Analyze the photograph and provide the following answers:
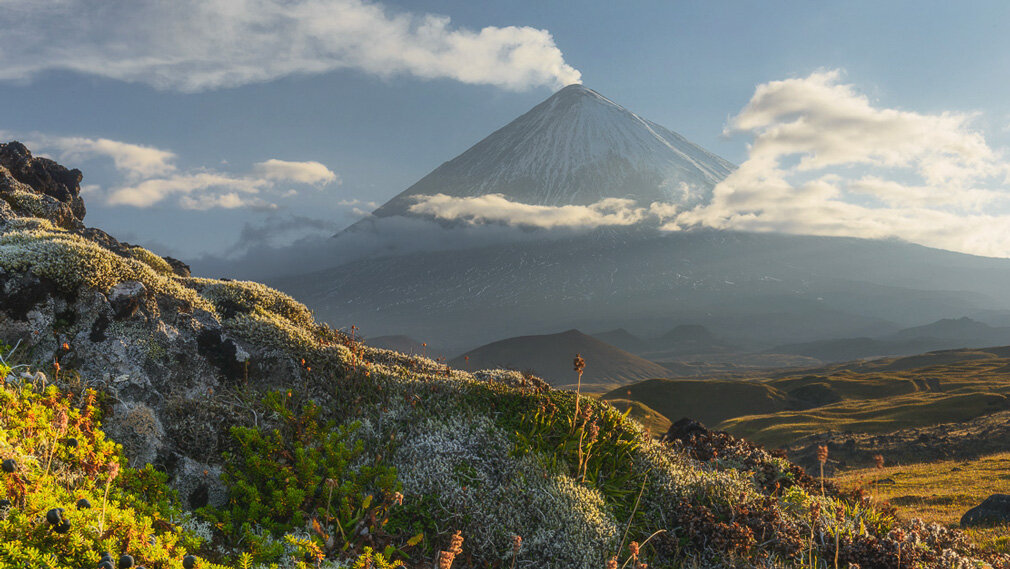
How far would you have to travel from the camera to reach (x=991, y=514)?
10148 millimetres

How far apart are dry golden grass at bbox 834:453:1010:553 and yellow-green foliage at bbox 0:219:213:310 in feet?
36.3

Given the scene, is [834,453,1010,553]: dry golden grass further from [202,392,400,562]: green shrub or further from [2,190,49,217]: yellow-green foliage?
[2,190,49,217]: yellow-green foliage

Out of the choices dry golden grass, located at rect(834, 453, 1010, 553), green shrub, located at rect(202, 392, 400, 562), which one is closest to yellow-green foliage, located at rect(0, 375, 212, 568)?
green shrub, located at rect(202, 392, 400, 562)

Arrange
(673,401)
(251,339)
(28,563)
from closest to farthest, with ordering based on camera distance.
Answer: (28,563) < (251,339) < (673,401)

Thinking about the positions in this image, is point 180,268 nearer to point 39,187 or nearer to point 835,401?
point 39,187

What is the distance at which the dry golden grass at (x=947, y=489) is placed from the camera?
28.7 ft

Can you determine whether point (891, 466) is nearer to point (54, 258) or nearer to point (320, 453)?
point (320, 453)

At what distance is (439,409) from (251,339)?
324 centimetres

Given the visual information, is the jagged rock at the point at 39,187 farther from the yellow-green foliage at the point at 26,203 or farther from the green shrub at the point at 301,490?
the green shrub at the point at 301,490

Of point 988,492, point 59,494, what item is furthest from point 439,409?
point 988,492

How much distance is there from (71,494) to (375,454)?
2843mm

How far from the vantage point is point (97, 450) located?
167 inches

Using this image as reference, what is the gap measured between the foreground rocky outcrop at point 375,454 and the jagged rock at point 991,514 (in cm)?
520

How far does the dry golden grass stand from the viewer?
8.75 m
